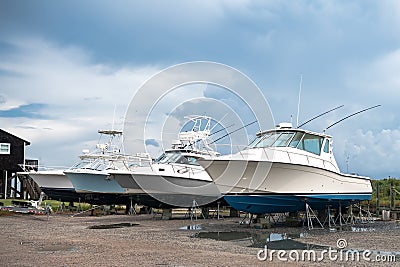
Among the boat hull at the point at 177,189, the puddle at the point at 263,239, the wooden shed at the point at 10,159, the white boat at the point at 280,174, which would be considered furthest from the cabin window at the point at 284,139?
the wooden shed at the point at 10,159

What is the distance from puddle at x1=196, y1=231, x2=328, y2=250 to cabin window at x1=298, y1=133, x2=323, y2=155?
12.1 ft

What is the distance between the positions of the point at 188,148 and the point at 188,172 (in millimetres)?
2642

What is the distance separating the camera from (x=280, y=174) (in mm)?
17219

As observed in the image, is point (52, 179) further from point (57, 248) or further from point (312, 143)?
point (57, 248)

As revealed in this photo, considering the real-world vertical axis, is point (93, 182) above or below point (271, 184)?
above

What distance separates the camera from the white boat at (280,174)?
17.2 metres

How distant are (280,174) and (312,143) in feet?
8.60

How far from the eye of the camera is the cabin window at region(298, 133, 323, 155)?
18.7 m

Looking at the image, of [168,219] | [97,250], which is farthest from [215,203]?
[97,250]

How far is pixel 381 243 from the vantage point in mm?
14016

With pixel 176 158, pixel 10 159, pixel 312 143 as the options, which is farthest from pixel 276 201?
pixel 10 159

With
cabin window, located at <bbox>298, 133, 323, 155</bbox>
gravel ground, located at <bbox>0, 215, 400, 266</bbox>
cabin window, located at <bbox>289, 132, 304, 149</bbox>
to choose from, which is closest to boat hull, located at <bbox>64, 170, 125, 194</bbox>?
gravel ground, located at <bbox>0, 215, 400, 266</bbox>

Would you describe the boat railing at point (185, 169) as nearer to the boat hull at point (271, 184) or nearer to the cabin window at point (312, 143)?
the boat hull at point (271, 184)

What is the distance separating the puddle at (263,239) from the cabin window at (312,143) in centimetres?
369
